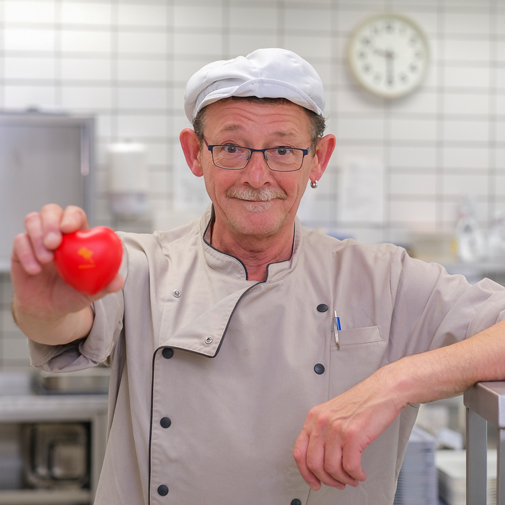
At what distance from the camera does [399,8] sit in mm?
2998

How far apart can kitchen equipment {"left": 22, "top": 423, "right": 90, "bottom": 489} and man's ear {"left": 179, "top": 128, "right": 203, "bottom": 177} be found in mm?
1517

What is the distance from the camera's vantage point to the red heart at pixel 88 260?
73 cm

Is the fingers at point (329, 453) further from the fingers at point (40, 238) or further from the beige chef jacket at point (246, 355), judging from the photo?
the fingers at point (40, 238)

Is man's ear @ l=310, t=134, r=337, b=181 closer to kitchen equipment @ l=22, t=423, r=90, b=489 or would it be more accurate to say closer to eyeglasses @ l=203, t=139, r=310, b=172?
eyeglasses @ l=203, t=139, r=310, b=172

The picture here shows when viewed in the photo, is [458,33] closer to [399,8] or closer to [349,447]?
[399,8]

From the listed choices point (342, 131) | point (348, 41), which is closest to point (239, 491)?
point (342, 131)

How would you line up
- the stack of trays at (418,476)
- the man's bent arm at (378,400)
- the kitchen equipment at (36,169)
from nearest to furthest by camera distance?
the man's bent arm at (378,400), the stack of trays at (418,476), the kitchen equipment at (36,169)

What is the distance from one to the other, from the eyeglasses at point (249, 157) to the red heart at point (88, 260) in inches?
15.7

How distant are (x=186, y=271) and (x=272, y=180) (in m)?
0.25

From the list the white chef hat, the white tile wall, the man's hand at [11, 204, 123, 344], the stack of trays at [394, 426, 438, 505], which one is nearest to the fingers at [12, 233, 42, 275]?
the man's hand at [11, 204, 123, 344]

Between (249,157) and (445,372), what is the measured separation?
1.68 feet

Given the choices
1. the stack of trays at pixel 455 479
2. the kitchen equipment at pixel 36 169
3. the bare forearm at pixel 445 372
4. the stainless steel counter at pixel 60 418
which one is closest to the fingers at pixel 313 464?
the bare forearm at pixel 445 372

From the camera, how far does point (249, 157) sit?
3.61ft

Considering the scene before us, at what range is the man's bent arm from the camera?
823 millimetres
